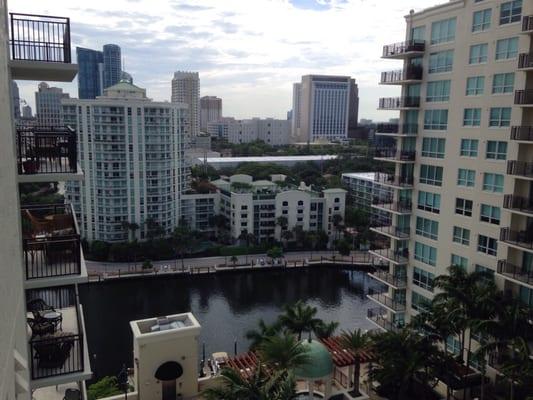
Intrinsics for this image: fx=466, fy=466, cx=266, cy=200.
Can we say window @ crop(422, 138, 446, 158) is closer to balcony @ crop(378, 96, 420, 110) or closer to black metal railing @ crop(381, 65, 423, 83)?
balcony @ crop(378, 96, 420, 110)

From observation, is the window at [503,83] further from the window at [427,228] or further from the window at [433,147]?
the window at [427,228]

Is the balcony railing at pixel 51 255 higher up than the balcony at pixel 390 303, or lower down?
higher up

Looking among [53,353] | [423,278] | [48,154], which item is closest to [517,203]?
[423,278]

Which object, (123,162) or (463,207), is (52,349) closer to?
(463,207)

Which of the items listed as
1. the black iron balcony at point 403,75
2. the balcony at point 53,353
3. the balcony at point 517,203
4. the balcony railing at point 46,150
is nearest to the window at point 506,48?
the black iron balcony at point 403,75

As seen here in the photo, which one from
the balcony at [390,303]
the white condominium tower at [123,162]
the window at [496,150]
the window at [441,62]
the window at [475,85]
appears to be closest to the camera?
the window at [496,150]

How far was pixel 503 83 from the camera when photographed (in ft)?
67.3

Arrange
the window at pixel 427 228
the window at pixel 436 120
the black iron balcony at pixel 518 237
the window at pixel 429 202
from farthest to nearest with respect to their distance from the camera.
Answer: the window at pixel 427 228, the window at pixel 429 202, the window at pixel 436 120, the black iron balcony at pixel 518 237

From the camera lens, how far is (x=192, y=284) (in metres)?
50.5

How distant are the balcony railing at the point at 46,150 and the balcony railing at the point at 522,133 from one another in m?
17.5

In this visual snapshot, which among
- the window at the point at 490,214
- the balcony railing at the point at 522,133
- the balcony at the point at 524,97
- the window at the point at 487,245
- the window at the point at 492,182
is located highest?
the balcony at the point at 524,97

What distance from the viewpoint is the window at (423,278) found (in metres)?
25.2

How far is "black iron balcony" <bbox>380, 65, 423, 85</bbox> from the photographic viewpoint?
985 inches

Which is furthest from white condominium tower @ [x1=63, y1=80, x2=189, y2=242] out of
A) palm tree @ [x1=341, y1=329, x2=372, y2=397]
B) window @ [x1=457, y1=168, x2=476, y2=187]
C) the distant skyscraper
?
the distant skyscraper
